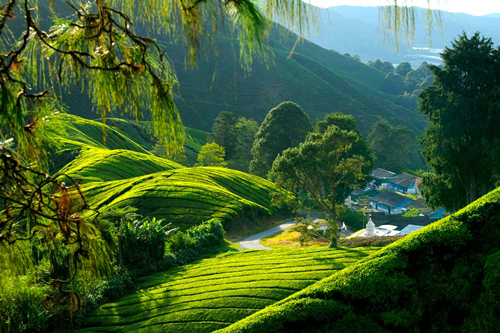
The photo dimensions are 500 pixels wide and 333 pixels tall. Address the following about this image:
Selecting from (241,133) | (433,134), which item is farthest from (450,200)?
(241,133)

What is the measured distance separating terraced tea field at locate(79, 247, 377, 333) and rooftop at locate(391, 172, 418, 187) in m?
45.0

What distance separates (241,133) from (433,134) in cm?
3633

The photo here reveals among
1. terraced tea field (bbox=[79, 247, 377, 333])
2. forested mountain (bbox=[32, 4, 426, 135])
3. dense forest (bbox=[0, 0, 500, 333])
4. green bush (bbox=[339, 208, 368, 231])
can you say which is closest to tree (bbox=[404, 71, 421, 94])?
forested mountain (bbox=[32, 4, 426, 135])

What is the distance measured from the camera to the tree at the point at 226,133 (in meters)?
52.1

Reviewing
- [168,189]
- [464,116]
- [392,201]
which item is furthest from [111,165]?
[392,201]

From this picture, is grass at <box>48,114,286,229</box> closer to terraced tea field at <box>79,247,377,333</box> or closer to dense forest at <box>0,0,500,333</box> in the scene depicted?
dense forest at <box>0,0,500,333</box>

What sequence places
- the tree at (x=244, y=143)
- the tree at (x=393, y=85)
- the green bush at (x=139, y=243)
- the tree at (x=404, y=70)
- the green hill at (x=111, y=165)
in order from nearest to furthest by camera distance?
the green bush at (x=139, y=243) < the green hill at (x=111, y=165) < the tree at (x=244, y=143) < the tree at (x=393, y=85) < the tree at (x=404, y=70)

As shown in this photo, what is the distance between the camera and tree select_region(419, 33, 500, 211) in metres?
22.9

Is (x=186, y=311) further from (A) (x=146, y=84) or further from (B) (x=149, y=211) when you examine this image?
(B) (x=149, y=211)

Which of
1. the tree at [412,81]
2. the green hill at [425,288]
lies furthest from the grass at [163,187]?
the tree at [412,81]

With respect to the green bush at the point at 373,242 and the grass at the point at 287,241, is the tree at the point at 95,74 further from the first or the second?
the grass at the point at 287,241

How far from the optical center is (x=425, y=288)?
20.6ft

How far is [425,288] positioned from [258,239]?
22836 mm

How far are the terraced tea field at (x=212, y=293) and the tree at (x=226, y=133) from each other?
35.5 metres
